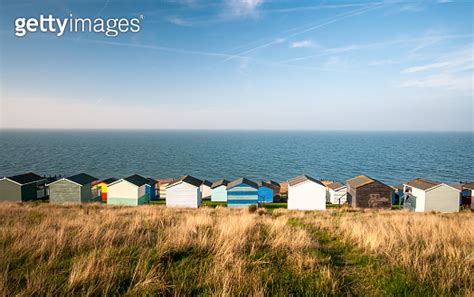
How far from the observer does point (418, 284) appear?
4129 millimetres

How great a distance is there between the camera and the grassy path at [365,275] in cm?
405

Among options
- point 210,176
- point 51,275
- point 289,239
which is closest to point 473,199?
point 289,239

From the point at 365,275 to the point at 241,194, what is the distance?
1223 inches

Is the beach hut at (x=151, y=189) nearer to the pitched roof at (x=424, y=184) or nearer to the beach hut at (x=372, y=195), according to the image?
the beach hut at (x=372, y=195)

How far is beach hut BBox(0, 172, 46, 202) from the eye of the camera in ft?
116

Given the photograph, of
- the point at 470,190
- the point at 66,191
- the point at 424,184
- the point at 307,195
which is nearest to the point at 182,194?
the point at 66,191

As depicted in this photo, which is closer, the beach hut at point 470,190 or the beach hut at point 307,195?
the beach hut at point 307,195

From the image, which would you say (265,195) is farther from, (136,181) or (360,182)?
(136,181)

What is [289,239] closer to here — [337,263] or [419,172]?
[337,263]

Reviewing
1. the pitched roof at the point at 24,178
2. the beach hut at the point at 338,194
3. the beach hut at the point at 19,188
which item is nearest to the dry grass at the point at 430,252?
the beach hut at the point at 338,194

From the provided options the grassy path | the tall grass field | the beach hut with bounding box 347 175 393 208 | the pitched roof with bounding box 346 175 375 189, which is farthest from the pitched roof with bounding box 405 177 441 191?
the grassy path

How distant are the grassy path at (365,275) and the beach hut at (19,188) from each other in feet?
139

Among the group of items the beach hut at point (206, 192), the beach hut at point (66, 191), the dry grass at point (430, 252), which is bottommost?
the beach hut at point (206, 192)

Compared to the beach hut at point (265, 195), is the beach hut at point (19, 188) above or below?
above
